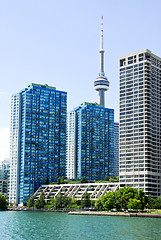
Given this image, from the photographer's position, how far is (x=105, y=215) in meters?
200

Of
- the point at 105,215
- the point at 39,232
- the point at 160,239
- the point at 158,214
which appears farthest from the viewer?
the point at 105,215

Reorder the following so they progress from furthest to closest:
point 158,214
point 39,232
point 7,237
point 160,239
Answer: point 158,214, point 39,232, point 7,237, point 160,239

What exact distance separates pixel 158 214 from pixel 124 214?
16.4m

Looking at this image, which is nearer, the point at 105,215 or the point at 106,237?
the point at 106,237

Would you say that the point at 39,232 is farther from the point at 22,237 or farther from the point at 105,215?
the point at 105,215

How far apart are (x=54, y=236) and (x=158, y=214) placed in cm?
8812

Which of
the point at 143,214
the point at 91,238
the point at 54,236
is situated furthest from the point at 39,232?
the point at 143,214

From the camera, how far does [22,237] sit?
346 ft

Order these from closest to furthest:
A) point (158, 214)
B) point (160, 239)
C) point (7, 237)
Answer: point (160, 239) → point (7, 237) → point (158, 214)

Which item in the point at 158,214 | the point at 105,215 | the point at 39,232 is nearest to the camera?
the point at 39,232

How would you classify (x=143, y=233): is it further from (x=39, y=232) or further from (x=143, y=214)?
(x=143, y=214)

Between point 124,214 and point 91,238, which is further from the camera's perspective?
point 124,214

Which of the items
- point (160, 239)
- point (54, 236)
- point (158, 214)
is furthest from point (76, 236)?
point (158, 214)

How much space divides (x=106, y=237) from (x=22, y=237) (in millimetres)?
21661
